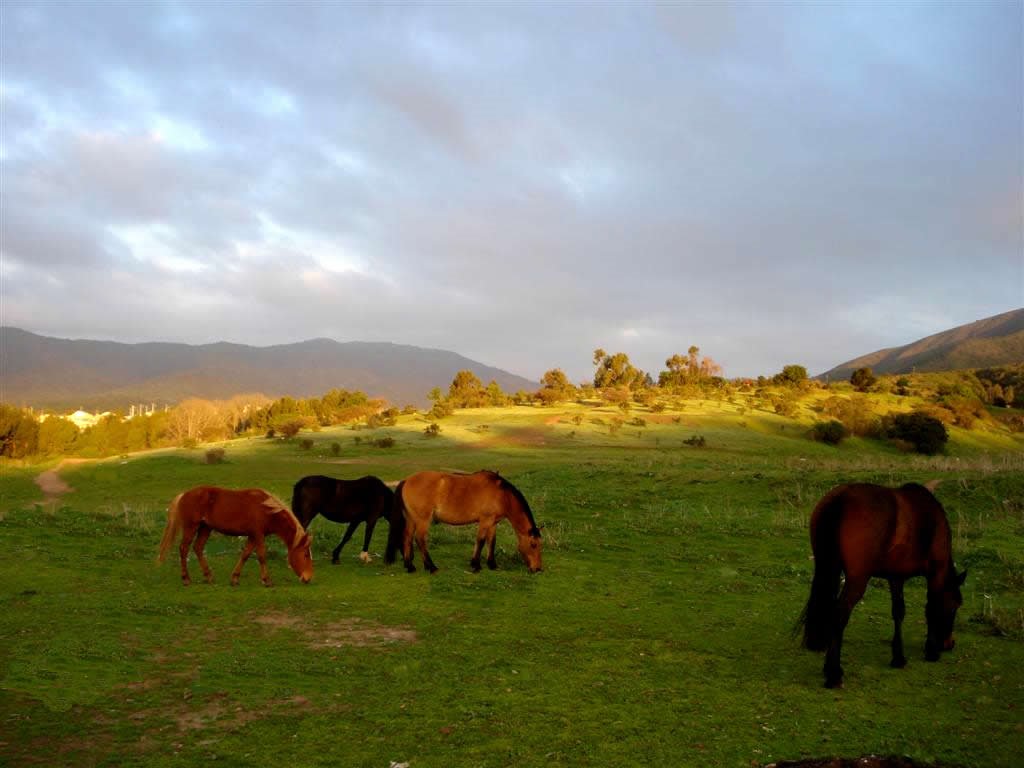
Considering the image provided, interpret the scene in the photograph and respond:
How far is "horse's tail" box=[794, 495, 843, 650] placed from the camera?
6.99 metres

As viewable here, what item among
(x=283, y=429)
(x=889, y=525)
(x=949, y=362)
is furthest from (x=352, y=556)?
(x=949, y=362)

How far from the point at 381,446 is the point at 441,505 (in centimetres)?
3414

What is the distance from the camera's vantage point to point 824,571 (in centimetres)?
711

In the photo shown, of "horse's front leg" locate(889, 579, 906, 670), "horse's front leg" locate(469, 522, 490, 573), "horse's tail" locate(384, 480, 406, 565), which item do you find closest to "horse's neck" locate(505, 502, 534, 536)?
"horse's front leg" locate(469, 522, 490, 573)

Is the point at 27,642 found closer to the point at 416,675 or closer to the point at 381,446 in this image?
the point at 416,675

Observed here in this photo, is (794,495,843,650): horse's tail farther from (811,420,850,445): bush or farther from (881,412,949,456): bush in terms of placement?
(881,412,949,456): bush

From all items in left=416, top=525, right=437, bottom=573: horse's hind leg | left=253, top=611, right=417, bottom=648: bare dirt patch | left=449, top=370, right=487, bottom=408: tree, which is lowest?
left=253, top=611, right=417, bottom=648: bare dirt patch

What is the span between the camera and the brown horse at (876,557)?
6.84m

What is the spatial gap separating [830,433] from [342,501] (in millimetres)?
42760

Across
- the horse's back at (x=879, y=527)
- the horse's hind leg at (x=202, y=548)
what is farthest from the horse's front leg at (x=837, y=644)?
the horse's hind leg at (x=202, y=548)

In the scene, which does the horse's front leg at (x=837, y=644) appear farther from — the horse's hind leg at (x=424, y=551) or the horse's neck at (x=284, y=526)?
the horse's neck at (x=284, y=526)

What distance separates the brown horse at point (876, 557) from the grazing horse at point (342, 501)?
805 cm

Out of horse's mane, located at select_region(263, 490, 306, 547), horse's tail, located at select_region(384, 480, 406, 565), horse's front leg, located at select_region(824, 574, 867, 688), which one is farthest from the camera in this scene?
horse's tail, located at select_region(384, 480, 406, 565)

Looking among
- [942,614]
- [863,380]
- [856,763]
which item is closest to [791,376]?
[863,380]
